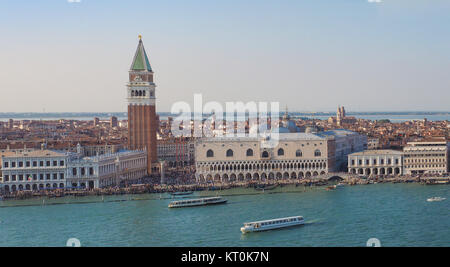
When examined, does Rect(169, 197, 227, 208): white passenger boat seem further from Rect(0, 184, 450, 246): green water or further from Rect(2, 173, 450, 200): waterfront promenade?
Rect(2, 173, 450, 200): waterfront promenade

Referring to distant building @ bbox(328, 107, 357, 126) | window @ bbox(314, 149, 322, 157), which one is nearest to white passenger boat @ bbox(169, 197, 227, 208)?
window @ bbox(314, 149, 322, 157)

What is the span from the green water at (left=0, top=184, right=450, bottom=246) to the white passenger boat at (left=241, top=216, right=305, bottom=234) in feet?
0.44

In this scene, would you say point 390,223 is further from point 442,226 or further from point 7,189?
point 7,189

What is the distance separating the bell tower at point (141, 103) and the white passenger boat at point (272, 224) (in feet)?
25.6

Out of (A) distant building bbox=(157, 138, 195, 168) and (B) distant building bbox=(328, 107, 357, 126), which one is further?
(B) distant building bbox=(328, 107, 357, 126)

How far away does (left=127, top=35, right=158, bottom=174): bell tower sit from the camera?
16.3m

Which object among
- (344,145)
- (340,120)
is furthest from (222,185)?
(340,120)

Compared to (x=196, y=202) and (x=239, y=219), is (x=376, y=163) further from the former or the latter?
(x=239, y=219)

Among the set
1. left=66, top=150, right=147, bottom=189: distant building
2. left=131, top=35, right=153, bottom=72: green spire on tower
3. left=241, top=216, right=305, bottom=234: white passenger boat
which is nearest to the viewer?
left=241, top=216, right=305, bottom=234: white passenger boat

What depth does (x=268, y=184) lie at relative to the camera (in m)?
13.7

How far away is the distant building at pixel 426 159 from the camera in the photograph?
15.0m

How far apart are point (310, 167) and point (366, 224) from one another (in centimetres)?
623

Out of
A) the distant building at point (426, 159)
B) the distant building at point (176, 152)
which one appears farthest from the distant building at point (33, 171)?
the distant building at point (426, 159)
